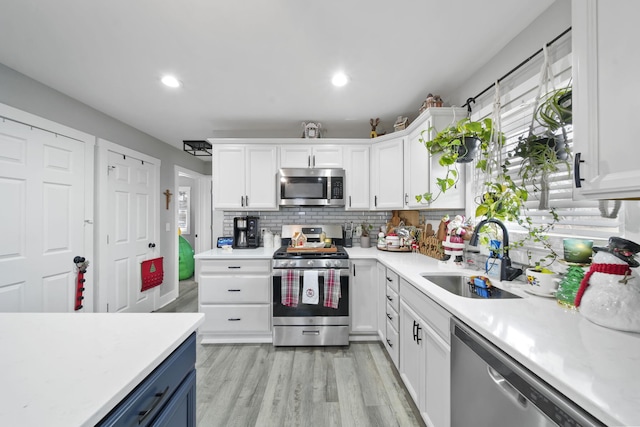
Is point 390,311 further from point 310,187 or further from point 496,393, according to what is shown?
point 310,187

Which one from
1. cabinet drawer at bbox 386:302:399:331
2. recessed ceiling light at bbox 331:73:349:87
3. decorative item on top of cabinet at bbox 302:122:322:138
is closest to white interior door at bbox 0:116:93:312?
decorative item on top of cabinet at bbox 302:122:322:138

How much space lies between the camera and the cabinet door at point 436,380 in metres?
1.26

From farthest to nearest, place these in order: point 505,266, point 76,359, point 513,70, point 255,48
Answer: point 255,48
point 513,70
point 505,266
point 76,359

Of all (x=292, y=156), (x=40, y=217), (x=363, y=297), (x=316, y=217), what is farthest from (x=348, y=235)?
(x=40, y=217)

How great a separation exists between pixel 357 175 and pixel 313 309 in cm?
159

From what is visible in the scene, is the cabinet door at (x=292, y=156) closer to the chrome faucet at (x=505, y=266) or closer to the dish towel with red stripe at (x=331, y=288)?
the dish towel with red stripe at (x=331, y=288)

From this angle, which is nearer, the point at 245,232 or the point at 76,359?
the point at 76,359

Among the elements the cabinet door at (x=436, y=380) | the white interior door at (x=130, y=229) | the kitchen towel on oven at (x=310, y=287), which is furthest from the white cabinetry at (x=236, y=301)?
the cabinet door at (x=436, y=380)

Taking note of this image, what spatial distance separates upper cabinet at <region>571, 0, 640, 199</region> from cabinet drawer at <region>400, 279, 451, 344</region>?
0.77 m

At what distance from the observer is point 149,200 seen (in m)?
3.46

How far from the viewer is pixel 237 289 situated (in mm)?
2619

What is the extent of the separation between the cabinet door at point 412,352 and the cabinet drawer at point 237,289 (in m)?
1.38

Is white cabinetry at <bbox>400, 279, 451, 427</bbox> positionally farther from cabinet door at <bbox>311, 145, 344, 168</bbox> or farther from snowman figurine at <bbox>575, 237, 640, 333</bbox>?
cabinet door at <bbox>311, 145, 344, 168</bbox>

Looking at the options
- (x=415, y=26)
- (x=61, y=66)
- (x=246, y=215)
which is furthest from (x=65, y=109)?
(x=415, y=26)
